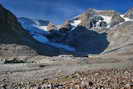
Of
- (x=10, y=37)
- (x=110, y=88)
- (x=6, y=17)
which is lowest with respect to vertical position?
(x=110, y=88)

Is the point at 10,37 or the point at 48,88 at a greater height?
the point at 10,37

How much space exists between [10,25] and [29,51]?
1654 inches

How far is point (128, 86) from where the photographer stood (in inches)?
660

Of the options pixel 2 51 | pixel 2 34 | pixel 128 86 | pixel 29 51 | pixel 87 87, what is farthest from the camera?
pixel 2 34

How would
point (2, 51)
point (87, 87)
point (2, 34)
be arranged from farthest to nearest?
point (2, 34)
point (2, 51)
point (87, 87)

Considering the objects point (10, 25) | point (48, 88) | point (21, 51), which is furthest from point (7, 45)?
point (48, 88)

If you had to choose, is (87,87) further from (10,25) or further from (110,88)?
(10,25)

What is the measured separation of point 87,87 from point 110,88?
138 cm

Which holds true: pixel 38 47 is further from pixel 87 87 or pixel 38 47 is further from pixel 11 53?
pixel 87 87

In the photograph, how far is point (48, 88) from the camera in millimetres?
18719

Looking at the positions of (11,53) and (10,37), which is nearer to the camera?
(11,53)

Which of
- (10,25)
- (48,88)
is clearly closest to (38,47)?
(10,25)

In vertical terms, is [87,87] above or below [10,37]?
below

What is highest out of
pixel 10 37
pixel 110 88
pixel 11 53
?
pixel 10 37
